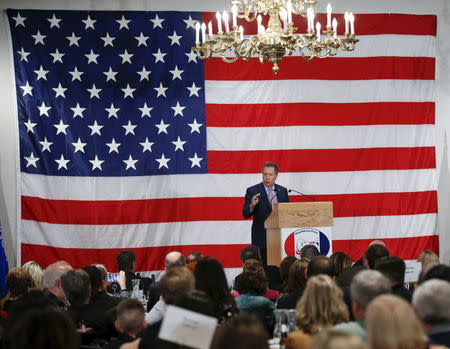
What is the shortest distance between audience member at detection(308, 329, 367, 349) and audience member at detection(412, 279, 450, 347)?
1.25 m

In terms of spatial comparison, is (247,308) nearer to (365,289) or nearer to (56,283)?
(365,289)

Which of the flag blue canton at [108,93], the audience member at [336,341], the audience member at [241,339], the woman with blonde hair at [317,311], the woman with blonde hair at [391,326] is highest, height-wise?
the flag blue canton at [108,93]

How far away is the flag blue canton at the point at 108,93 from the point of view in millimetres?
9703

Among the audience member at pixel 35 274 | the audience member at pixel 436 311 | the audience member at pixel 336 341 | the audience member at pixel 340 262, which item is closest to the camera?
→ the audience member at pixel 336 341

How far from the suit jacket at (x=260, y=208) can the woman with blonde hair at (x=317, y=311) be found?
449cm

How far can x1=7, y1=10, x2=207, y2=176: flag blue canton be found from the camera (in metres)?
9.70

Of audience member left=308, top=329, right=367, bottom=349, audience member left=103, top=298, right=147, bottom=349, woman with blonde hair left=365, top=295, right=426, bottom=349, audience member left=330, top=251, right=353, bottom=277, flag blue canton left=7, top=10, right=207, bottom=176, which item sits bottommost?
audience member left=330, top=251, right=353, bottom=277

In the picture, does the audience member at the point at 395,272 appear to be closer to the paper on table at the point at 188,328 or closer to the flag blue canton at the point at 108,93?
the paper on table at the point at 188,328

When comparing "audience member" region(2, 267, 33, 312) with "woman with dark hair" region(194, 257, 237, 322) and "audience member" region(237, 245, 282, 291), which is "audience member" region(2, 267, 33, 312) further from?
"audience member" region(237, 245, 282, 291)

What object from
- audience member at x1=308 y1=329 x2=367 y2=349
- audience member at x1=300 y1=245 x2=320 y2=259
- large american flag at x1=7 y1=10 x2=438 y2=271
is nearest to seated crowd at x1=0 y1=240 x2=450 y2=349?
audience member at x1=308 y1=329 x2=367 y2=349

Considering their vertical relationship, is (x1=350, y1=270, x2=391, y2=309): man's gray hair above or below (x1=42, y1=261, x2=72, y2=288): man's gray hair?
above

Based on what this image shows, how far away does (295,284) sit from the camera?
18.2 ft

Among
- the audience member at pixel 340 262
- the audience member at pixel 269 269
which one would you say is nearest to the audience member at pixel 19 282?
the audience member at pixel 269 269

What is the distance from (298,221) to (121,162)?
123 inches
